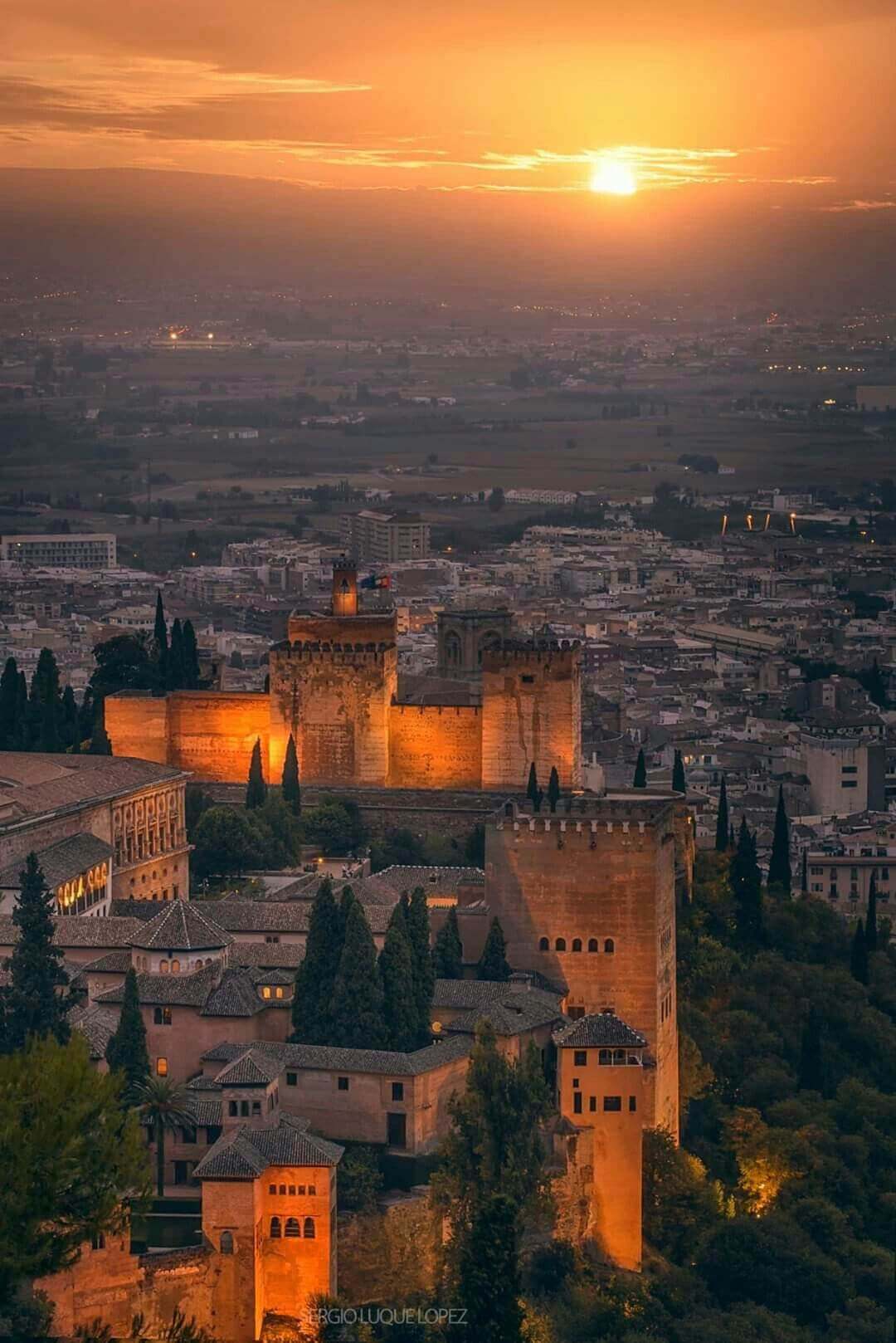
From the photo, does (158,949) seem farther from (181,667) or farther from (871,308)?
(871,308)

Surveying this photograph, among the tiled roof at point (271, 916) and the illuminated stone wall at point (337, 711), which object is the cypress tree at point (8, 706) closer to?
the illuminated stone wall at point (337, 711)

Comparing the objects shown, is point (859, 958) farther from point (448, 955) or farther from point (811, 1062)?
point (448, 955)

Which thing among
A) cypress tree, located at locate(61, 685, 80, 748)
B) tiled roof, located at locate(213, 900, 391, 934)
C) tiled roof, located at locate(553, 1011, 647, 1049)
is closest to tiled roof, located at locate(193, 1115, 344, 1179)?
tiled roof, located at locate(553, 1011, 647, 1049)

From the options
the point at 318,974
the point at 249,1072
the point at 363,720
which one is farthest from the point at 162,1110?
the point at 363,720

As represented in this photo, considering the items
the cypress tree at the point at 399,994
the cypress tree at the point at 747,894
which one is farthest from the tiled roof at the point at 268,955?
the cypress tree at the point at 747,894

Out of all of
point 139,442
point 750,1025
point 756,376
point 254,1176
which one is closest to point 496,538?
point 139,442
